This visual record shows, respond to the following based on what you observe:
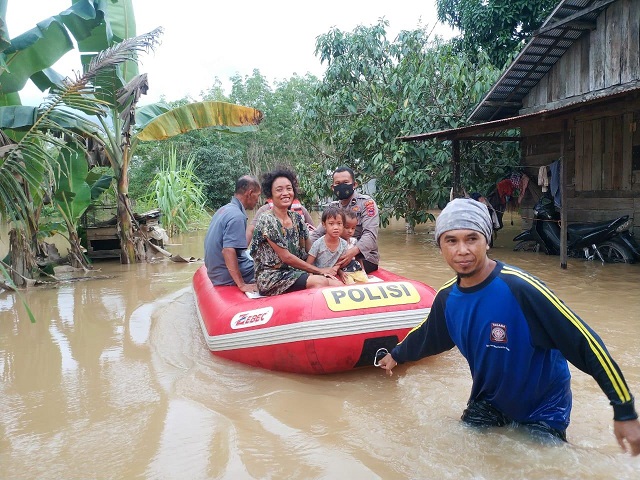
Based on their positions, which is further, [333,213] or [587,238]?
[587,238]

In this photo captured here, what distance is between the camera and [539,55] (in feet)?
32.0

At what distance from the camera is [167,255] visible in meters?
11.0

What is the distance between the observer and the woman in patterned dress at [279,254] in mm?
4516

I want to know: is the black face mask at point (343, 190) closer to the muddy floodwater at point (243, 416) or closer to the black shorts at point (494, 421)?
the muddy floodwater at point (243, 416)

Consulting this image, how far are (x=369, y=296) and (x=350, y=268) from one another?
2.94 feet

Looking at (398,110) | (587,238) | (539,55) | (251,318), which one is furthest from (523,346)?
(398,110)

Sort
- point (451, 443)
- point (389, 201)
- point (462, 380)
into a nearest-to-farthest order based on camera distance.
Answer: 1. point (451, 443)
2. point (462, 380)
3. point (389, 201)

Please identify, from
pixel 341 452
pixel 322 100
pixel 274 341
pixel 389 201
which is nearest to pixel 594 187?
pixel 389 201

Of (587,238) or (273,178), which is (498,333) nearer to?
(273,178)

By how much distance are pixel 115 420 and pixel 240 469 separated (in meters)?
1.11

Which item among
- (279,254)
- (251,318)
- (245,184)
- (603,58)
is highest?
(603,58)

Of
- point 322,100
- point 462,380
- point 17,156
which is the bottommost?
point 462,380

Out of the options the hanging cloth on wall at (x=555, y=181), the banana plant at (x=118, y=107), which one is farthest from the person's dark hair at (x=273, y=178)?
the hanging cloth on wall at (x=555, y=181)

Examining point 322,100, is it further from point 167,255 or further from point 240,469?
point 240,469
